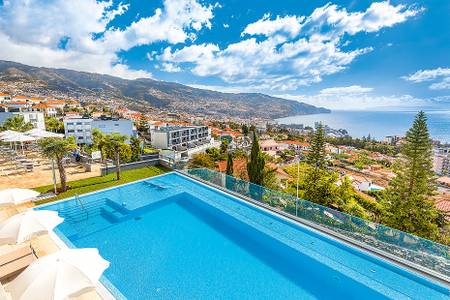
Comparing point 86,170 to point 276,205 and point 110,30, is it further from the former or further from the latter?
point 110,30

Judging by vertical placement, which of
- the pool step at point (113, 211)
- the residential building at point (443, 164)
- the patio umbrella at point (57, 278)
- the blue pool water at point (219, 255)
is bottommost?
the residential building at point (443, 164)

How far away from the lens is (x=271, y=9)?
21.7 m

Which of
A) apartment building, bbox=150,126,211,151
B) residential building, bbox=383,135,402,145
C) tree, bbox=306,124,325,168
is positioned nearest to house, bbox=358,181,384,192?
tree, bbox=306,124,325,168

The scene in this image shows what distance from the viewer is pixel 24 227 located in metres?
5.95

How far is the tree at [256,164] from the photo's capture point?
51.2ft

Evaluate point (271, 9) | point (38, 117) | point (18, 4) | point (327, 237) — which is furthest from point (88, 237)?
point (38, 117)

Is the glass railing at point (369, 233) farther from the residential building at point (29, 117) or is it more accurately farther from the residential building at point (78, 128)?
the residential building at point (78, 128)

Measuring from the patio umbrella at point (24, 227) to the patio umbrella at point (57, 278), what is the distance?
1874 millimetres

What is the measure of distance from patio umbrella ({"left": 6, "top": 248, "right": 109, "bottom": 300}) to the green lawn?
7905 millimetres

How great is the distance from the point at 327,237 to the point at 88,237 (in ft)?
25.8

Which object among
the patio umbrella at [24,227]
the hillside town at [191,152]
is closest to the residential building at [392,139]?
the hillside town at [191,152]

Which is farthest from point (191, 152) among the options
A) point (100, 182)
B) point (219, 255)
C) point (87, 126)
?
point (219, 255)

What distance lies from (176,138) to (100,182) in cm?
4468

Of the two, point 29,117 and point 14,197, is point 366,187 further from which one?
point 29,117
